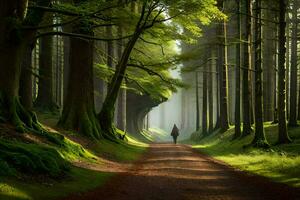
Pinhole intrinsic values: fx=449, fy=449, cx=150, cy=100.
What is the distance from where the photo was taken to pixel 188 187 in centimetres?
1095

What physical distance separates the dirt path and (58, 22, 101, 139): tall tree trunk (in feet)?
20.8

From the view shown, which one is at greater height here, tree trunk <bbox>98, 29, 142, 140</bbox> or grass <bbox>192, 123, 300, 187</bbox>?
tree trunk <bbox>98, 29, 142, 140</bbox>

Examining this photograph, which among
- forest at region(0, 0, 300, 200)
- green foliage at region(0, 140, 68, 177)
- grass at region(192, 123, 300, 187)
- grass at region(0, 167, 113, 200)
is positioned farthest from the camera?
grass at region(192, 123, 300, 187)

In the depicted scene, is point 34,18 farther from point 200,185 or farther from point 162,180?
point 200,185

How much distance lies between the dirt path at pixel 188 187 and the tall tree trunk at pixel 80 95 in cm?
635

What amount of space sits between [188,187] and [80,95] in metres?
11.0

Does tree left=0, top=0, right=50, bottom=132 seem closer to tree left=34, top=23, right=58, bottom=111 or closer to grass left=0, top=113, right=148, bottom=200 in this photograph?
grass left=0, top=113, right=148, bottom=200

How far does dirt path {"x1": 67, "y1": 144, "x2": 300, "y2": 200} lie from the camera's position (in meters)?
9.49

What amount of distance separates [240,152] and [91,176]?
10139mm

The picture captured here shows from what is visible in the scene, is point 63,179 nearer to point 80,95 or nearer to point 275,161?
point 275,161

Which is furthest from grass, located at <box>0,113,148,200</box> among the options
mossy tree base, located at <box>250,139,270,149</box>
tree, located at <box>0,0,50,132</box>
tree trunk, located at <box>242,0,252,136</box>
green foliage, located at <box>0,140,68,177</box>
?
tree trunk, located at <box>242,0,252,136</box>

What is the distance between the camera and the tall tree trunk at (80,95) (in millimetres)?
20438

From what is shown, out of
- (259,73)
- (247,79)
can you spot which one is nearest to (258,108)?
(259,73)

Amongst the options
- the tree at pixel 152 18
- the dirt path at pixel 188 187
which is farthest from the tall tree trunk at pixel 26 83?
the dirt path at pixel 188 187
